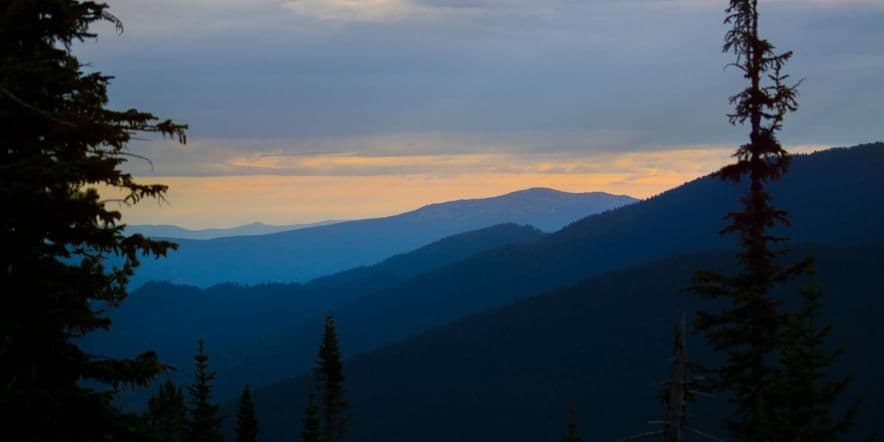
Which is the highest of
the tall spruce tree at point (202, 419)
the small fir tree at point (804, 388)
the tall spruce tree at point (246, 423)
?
the small fir tree at point (804, 388)

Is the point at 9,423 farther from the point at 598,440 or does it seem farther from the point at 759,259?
the point at 598,440

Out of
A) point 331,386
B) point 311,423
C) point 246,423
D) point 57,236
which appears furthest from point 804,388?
point 246,423

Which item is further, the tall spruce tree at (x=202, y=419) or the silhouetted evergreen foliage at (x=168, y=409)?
the tall spruce tree at (x=202, y=419)

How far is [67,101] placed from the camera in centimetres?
1233

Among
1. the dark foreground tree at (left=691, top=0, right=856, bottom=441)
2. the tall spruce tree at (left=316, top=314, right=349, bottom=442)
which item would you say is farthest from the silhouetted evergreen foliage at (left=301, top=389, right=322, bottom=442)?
the dark foreground tree at (left=691, top=0, right=856, bottom=441)

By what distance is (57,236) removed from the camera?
12242 mm

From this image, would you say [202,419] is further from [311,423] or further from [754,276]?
[754,276]

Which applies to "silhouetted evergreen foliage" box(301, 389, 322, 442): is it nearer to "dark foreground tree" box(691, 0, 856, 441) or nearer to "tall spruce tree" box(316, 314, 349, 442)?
"tall spruce tree" box(316, 314, 349, 442)

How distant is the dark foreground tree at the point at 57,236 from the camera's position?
1167cm

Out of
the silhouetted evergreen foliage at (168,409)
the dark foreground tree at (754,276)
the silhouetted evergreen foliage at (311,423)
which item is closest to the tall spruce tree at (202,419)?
the silhouetted evergreen foliage at (168,409)

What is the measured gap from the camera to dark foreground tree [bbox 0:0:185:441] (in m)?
11.7

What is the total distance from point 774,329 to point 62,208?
52.5 ft

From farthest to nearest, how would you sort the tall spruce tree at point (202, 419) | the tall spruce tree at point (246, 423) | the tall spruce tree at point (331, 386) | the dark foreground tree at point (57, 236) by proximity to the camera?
1. the tall spruce tree at point (246, 423)
2. the tall spruce tree at point (331, 386)
3. the tall spruce tree at point (202, 419)
4. the dark foreground tree at point (57, 236)

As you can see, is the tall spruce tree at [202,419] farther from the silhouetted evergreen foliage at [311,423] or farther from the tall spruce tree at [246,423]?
the silhouetted evergreen foliage at [311,423]
